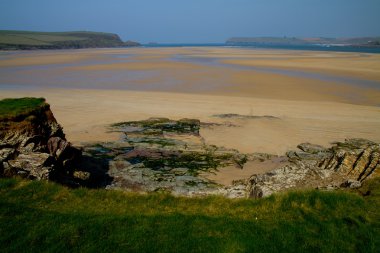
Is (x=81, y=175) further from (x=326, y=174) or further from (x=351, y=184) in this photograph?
(x=351, y=184)

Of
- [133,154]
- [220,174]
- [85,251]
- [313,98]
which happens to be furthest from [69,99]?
[85,251]

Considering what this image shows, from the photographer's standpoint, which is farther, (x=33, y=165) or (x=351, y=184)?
(x=351, y=184)

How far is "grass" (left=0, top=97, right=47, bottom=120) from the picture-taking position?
1050 cm

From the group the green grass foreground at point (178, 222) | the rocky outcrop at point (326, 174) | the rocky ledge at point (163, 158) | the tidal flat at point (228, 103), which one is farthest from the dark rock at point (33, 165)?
the tidal flat at point (228, 103)

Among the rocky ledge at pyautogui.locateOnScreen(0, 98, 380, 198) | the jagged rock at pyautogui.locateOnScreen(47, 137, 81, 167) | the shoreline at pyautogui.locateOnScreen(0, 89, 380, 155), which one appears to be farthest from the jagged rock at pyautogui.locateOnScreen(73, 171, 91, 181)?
the shoreline at pyautogui.locateOnScreen(0, 89, 380, 155)

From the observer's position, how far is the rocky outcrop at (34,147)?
894cm

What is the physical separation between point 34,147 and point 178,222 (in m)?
5.70

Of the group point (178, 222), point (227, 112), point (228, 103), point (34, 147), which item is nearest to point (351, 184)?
point (178, 222)

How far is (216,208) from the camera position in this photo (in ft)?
25.7

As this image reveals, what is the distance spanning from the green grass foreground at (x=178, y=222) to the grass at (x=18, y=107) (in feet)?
10.1

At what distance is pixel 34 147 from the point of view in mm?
10062

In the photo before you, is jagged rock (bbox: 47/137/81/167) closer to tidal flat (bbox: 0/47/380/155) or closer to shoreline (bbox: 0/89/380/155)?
shoreline (bbox: 0/89/380/155)

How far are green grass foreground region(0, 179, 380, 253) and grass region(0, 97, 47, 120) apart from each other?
10.1ft

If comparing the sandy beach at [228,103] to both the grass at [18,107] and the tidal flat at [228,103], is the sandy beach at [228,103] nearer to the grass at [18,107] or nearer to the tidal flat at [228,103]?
the tidal flat at [228,103]
